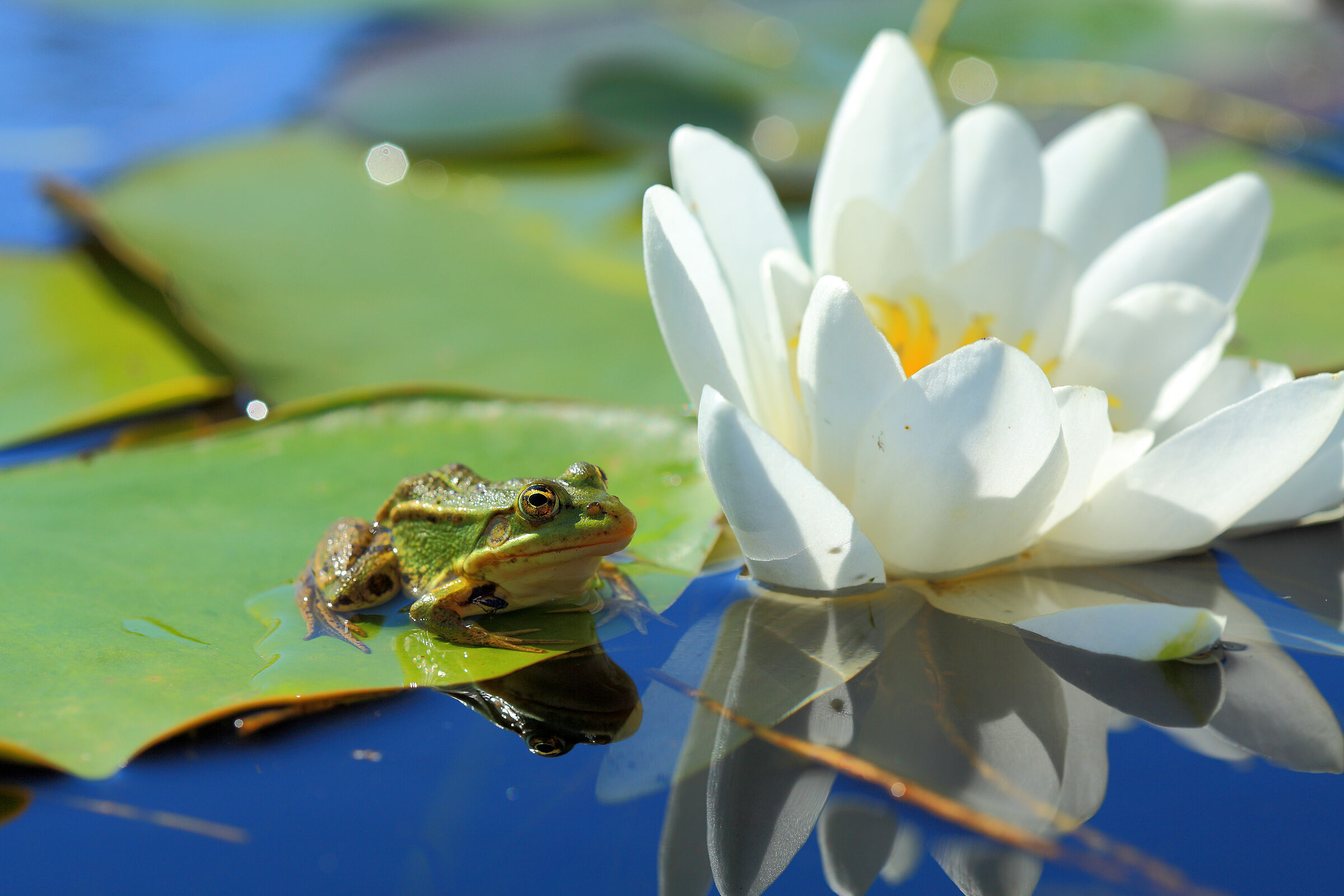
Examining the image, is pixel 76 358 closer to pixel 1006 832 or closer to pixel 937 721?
pixel 937 721

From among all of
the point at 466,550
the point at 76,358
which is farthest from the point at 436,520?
the point at 76,358

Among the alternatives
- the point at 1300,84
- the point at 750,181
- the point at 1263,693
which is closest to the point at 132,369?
the point at 750,181

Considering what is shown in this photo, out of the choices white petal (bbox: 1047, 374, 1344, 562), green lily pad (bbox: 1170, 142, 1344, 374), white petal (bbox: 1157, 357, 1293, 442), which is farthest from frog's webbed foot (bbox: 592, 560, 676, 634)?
green lily pad (bbox: 1170, 142, 1344, 374)

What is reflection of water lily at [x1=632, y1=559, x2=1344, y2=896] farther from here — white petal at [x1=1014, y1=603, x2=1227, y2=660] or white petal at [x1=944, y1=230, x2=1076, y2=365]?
white petal at [x1=944, y1=230, x2=1076, y2=365]

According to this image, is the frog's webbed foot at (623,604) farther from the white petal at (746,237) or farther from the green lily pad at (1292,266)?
the green lily pad at (1292,266)

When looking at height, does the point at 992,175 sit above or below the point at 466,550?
above
